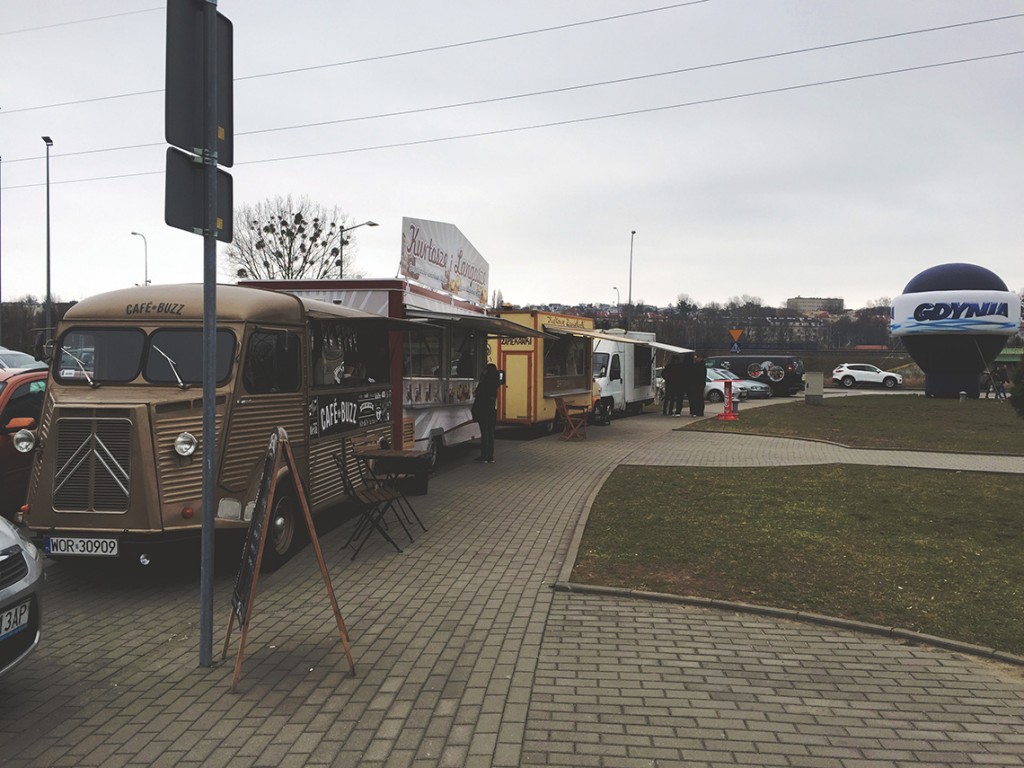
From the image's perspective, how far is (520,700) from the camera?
420 centimetres

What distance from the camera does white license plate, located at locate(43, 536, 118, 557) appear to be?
596 cm

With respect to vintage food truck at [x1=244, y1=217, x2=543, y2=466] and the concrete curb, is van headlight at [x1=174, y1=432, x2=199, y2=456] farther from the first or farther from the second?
vintage food truck at [x1=244, y1=217, x2=543, y2=466]

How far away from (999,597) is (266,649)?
563 centimetres

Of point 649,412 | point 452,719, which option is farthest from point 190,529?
point 649,412

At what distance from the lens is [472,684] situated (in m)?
4.42

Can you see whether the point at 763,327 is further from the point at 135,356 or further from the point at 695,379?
the point at 135,356

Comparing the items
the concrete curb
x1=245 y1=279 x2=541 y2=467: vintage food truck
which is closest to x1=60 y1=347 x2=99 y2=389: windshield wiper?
x1=245 y1=279 x2=541 y2=467: vintage food truck

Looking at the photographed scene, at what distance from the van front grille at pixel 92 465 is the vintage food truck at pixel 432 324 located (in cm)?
457

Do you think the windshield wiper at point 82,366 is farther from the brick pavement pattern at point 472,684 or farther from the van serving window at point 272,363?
the brick pavement pattern at point 472,684

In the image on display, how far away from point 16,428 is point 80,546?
3.28 m

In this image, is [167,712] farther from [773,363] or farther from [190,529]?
[773,363]

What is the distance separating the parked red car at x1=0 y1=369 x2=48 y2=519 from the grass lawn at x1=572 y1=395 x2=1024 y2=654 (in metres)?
6.46

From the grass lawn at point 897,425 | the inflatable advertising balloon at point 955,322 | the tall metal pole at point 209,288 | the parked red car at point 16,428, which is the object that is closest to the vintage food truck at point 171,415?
the tall metal pole at point 209,288

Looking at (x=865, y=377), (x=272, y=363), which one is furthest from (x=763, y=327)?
(x=272, y=363)
